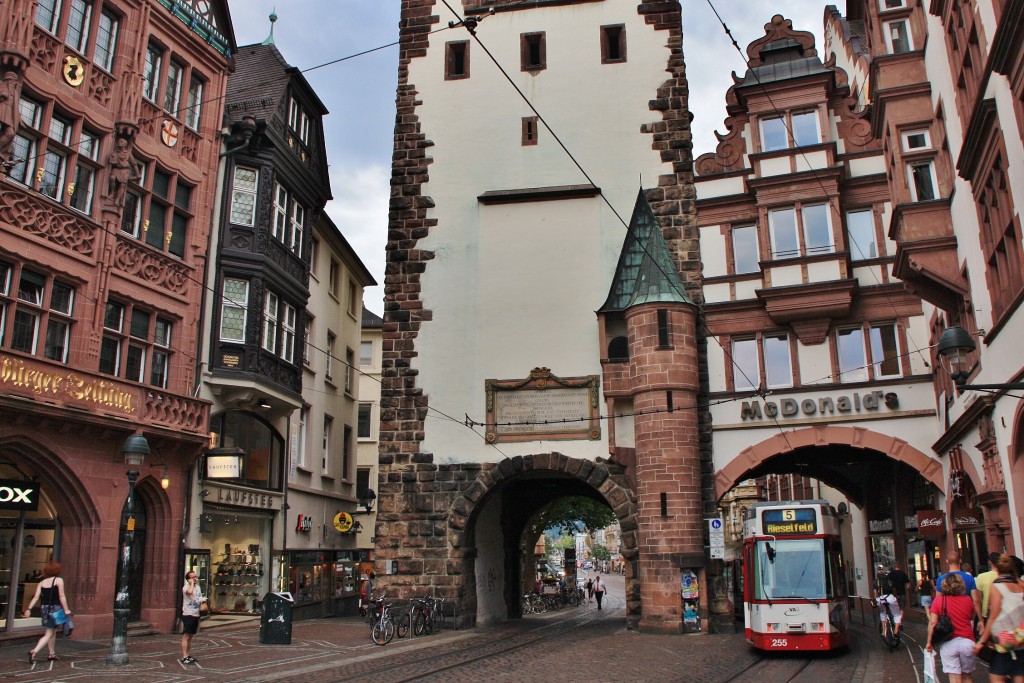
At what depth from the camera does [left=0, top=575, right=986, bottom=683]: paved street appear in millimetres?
12109

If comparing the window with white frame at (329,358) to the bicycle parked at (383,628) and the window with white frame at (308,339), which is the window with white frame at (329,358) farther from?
the bicycle parked at (383,628)

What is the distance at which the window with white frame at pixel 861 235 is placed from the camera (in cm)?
2122

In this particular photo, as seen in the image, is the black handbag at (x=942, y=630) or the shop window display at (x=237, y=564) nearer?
the black handbag at (x=942, y=630)

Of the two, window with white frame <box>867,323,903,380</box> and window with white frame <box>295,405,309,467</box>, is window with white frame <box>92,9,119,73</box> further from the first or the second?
window with white frame <box>867,323,903,380</box>

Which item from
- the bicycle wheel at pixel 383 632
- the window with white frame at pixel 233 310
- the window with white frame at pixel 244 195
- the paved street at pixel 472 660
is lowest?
the paved street at pixel 472 660

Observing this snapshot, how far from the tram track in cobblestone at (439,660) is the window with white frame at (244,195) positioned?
1136 centimetres

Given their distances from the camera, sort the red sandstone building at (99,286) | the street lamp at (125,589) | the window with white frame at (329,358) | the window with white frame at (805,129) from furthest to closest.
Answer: the window with white frame at (329,358), the window with white frame at (805,129), the red sandstone building at (99,286), the street lamp at (125,589)

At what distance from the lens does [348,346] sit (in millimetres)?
31938

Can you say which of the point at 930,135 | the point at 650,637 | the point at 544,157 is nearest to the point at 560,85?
the point at 544,157

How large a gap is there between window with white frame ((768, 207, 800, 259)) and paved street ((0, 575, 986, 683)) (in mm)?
8589

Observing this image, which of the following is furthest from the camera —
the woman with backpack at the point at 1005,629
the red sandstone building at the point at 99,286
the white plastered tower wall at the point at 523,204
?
the white plastered tower wall at the point at 523,204

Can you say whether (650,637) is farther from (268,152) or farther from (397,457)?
(268,152)

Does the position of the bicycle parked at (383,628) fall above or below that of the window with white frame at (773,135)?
below

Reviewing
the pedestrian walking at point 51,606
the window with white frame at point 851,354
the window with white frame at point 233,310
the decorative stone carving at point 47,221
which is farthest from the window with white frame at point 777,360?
the pedestrian walking at point 51,606
